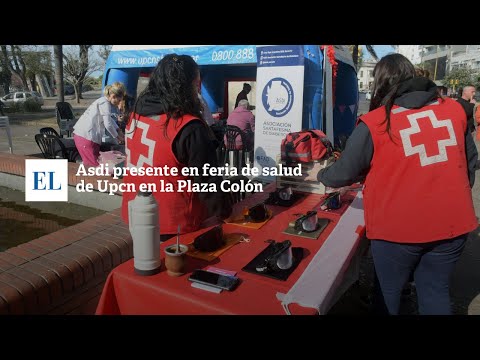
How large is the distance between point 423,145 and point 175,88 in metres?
1.21

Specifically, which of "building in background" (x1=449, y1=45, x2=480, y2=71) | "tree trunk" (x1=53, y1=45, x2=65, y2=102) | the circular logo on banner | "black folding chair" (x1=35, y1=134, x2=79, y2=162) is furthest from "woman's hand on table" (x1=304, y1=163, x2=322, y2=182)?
"building in background" (x1=449, y1=45, x2=480, y2=71)

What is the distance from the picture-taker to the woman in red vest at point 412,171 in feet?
5.41

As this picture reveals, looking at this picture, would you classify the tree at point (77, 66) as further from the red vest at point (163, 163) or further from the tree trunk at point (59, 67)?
the red vest at point (163, 163)

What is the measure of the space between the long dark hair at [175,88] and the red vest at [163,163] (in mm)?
49

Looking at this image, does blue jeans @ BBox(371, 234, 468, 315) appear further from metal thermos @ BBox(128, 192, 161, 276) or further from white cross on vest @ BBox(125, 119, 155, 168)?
white cross on vest @ BBox(125, 119, 155, 168)

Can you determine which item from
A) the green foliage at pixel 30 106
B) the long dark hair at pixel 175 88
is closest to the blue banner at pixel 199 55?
the long dark hair at pixel 175 88

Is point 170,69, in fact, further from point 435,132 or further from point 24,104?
point 24,104

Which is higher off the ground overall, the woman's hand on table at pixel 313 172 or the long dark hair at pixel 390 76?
the long dark hair at pixel 390 76

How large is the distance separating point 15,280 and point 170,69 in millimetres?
1258

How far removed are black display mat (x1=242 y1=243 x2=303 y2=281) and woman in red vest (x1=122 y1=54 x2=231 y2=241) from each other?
0.37 metres

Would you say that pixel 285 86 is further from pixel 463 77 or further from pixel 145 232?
pixel 463 77

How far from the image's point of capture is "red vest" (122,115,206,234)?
1793 mm
